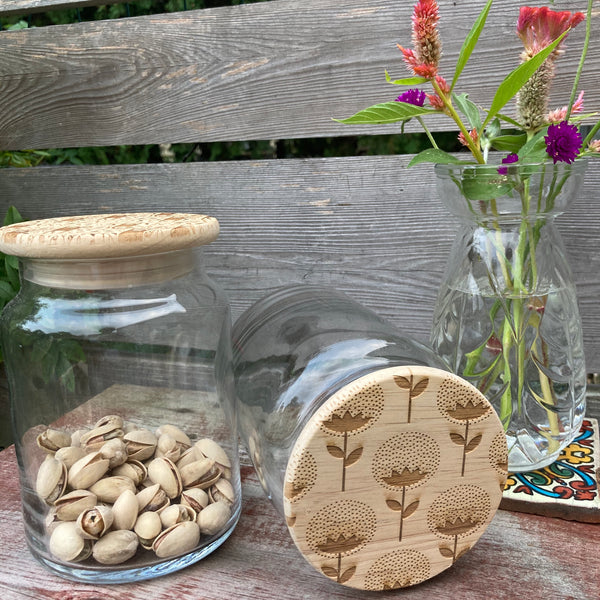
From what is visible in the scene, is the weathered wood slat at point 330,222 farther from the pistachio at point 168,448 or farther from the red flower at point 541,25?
the pistachio at point 168,448

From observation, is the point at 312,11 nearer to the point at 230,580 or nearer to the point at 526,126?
the point at 526,126

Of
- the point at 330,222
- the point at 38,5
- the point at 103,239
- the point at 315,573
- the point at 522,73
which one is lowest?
the point at 315,573

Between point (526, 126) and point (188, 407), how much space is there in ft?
1.53

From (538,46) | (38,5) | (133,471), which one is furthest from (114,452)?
(38,5)

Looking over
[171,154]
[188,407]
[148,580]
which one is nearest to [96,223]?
[188,407]

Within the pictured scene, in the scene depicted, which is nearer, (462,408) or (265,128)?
(462,408)

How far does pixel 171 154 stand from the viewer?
140 centimetres

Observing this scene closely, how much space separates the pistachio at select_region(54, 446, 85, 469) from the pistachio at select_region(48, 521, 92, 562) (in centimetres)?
6

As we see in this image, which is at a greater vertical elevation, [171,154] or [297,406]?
[171,154]

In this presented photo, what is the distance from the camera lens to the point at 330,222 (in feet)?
3.34

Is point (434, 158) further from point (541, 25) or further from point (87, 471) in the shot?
point (87, 471)

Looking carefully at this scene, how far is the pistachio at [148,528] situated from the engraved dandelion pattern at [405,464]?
213mm

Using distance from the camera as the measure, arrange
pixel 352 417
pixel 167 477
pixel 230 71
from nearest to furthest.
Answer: pixel 352 417
pixel 167 477
pixel 230 71

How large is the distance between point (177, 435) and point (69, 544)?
0.15 metres
